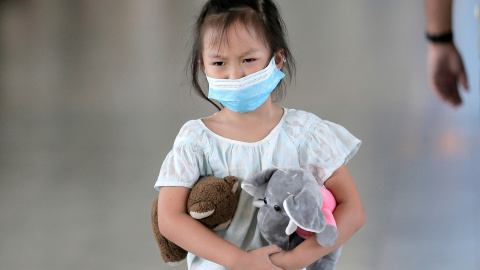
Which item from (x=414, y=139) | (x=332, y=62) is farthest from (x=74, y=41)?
(x=414, y=139)

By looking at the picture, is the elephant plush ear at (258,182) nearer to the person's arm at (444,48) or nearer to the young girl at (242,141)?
the young girl at (242,141)

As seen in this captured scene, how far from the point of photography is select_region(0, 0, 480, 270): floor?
2.46m

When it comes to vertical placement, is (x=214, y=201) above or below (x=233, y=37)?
below

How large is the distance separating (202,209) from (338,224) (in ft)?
0.91

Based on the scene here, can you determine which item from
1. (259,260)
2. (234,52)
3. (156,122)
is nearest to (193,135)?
(234,52)

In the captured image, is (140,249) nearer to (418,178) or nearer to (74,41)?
(418,178)

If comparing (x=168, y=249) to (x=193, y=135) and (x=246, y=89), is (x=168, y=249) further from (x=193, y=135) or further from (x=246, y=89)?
(x=246, y=89)

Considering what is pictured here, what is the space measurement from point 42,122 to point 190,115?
941mm

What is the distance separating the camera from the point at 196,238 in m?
1.32

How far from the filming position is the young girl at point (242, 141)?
4.44 feet

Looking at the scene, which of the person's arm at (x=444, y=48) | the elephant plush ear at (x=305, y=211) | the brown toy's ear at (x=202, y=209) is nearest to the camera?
the elephant plush ear at (x=305, y=211)

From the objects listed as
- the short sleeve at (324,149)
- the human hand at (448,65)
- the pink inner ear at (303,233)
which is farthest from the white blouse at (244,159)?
the human hand at (448,65)

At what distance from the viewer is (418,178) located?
2.95 m

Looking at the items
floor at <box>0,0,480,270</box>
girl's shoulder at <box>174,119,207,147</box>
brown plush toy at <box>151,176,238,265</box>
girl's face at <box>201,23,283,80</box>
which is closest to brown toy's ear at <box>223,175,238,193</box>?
brown plush toy at <box>151,176,238,265</box>
